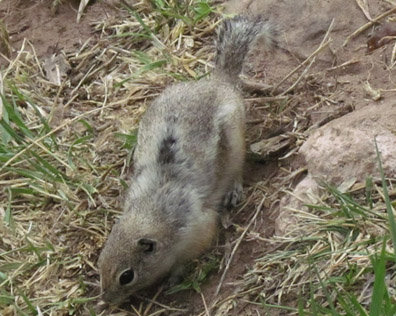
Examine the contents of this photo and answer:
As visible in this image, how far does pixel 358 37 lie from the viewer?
5.96 metres

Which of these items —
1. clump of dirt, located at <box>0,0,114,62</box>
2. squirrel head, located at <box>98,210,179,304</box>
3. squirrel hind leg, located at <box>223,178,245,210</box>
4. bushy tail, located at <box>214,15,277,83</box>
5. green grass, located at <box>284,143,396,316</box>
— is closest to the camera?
green grass, located at <box>284,143,396,316</box>

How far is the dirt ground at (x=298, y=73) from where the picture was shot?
4.95m

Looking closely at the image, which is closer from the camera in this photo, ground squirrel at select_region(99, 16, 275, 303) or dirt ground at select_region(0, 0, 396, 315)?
ground squirrel at select_region(99, 16, 275, 303)

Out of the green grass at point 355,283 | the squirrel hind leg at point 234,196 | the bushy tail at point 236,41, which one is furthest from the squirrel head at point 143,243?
the bushy tail at point 236,41

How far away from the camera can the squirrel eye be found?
15.5 feet

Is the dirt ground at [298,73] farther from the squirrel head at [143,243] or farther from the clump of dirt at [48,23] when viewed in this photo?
the squirrel head at [143,243]

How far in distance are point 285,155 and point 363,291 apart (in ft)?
5.35

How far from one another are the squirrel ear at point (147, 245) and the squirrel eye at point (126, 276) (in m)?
0.16

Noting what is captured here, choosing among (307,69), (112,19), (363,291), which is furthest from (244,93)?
(363,291)

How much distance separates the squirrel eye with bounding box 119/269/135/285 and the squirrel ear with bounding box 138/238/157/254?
0.16 m

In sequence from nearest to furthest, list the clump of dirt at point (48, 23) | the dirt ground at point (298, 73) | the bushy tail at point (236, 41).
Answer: the dirt ground at point (298, 73) < the bushy tail at point (236, 41) < the clump of dirt at point (48, 23)

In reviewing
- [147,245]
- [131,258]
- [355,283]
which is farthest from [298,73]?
[355,283]

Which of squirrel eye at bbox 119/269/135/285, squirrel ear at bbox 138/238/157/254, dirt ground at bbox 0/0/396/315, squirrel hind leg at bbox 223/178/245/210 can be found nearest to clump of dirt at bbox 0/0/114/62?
dirt ground at bbox 0/0/396/315

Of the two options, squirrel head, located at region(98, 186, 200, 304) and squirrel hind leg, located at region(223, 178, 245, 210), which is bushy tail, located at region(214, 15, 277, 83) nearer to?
squirrel hind leg, located at region(223, 178, 245, 210)
